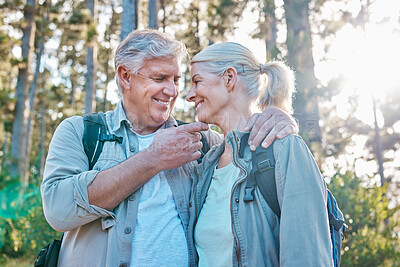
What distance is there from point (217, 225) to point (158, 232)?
38 centimetres

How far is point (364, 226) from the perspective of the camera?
5723mm

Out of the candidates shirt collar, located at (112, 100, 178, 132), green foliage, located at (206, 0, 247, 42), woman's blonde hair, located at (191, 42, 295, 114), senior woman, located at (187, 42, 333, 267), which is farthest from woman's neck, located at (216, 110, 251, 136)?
green foliage, located at (206, 0, 247, 42)

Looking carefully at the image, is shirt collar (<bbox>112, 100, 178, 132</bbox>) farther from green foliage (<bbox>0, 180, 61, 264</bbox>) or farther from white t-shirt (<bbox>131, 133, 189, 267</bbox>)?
green foliage (<bbox>0, 180, 61, 264</bbox>)

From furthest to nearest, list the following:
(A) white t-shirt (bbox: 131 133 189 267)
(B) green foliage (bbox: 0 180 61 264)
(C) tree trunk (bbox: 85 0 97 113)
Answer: (C) tree trunk (bbox: 85 0 97 113) → (B) green foliage (bbox: 0 180 61 264) → (A) white t-shirt (bbox: 131 133 189 267)

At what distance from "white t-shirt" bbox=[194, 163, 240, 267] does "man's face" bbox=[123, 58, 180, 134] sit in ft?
2.20

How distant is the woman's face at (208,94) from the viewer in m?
2.64

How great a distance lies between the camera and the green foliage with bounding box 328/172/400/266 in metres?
5.44

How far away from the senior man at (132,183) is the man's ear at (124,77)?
6 centimetres

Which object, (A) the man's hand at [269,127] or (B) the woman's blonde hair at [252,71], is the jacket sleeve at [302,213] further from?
(B) the woman's blonde hair at [252,71]

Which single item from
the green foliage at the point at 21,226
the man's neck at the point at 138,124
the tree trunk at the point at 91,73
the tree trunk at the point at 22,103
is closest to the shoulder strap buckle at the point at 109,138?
the man's neck at the point at 138,124

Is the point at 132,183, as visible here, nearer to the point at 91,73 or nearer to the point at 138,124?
the point at 138,124

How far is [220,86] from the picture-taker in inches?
104

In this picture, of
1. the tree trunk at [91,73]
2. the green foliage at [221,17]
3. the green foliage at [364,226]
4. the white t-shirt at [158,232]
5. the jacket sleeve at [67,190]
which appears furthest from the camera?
the green foliage at [221,17]

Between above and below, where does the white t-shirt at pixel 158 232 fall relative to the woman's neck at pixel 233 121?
below
